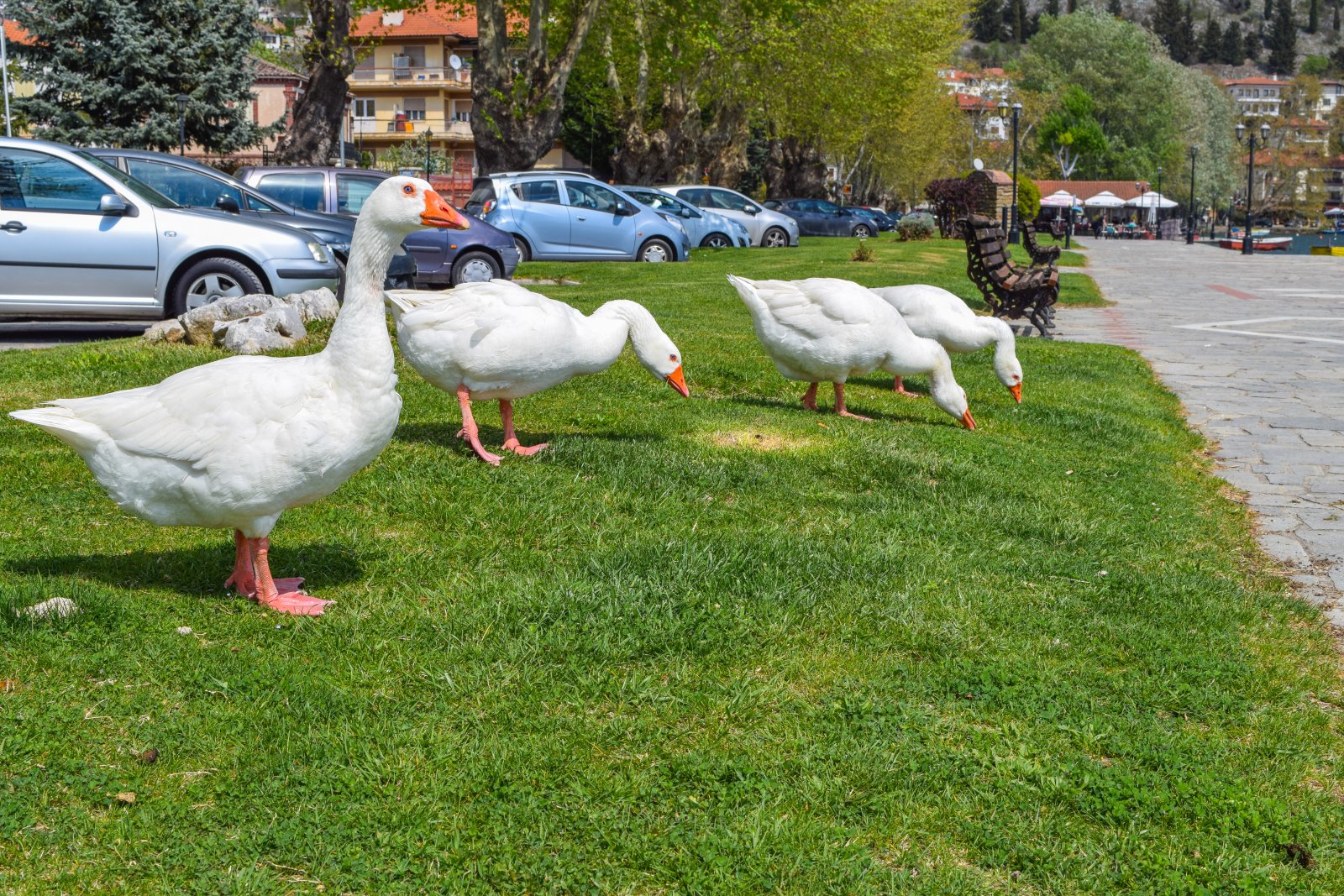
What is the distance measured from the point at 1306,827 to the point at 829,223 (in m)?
40.0

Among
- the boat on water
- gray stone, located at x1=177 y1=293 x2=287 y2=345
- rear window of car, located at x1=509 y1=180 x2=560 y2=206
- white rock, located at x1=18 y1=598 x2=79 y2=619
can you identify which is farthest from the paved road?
the boat on water

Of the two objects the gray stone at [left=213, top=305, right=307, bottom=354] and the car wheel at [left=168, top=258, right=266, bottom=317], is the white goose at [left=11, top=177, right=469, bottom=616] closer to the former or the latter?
the gray stone at [left=213, top=305, right=307, bottom=354]

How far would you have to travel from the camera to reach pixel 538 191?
839 inches

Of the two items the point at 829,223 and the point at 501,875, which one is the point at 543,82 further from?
the point at 501,875

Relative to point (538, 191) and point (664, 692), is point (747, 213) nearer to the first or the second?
point (538, 191)

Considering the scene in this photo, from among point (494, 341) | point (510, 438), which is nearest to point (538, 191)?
point (510, 438)

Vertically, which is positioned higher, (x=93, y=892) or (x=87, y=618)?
(x=87, y=618)

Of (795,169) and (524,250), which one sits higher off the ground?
(795,169)

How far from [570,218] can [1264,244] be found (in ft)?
145

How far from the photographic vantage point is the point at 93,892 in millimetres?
2717

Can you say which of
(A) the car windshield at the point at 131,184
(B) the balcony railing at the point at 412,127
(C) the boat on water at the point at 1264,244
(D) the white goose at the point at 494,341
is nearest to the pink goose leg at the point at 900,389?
(D) the white goose at the point at 494,341

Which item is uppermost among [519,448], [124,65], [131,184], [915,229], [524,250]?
[124,65]

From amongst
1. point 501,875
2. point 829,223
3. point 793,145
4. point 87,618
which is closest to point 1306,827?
point 501,875

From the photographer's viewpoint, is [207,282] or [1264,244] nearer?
[207,282]
